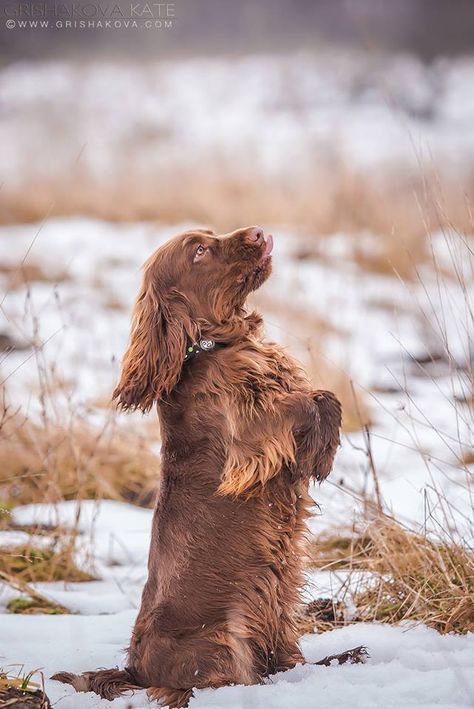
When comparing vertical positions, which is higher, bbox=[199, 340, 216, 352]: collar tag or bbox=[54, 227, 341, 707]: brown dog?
bbox=[199, 340, 216, 352]: collar tag

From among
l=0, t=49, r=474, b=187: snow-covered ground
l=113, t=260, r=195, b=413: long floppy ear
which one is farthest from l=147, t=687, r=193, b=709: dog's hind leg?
l=0, t=49, r=474, b=187: snow-covered ground

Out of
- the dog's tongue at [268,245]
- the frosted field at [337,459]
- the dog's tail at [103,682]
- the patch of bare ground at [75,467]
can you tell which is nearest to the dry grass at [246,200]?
the frosted field at [337,459]

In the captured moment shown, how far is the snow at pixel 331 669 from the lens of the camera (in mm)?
2393

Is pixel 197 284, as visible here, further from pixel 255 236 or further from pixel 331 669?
pixel 331 669

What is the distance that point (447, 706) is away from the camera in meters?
2.29

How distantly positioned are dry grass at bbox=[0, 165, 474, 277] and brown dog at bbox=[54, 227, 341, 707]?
5.63 meters

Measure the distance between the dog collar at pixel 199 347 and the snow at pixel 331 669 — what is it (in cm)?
98

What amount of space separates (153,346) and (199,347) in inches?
5.7

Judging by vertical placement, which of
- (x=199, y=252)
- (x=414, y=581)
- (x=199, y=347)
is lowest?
(x=414, y=581)

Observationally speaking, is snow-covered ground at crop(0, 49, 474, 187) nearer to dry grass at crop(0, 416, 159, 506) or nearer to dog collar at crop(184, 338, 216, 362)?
dry grass at crop(0, 416, 159, 506)

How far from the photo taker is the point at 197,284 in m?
2.94

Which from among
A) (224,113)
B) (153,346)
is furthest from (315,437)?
(224,113)

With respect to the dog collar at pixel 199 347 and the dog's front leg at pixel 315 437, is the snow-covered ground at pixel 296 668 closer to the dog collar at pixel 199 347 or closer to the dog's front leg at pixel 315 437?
the dog's front leg at pixel 315 437

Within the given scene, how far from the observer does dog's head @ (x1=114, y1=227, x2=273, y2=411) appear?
9.52 ft
